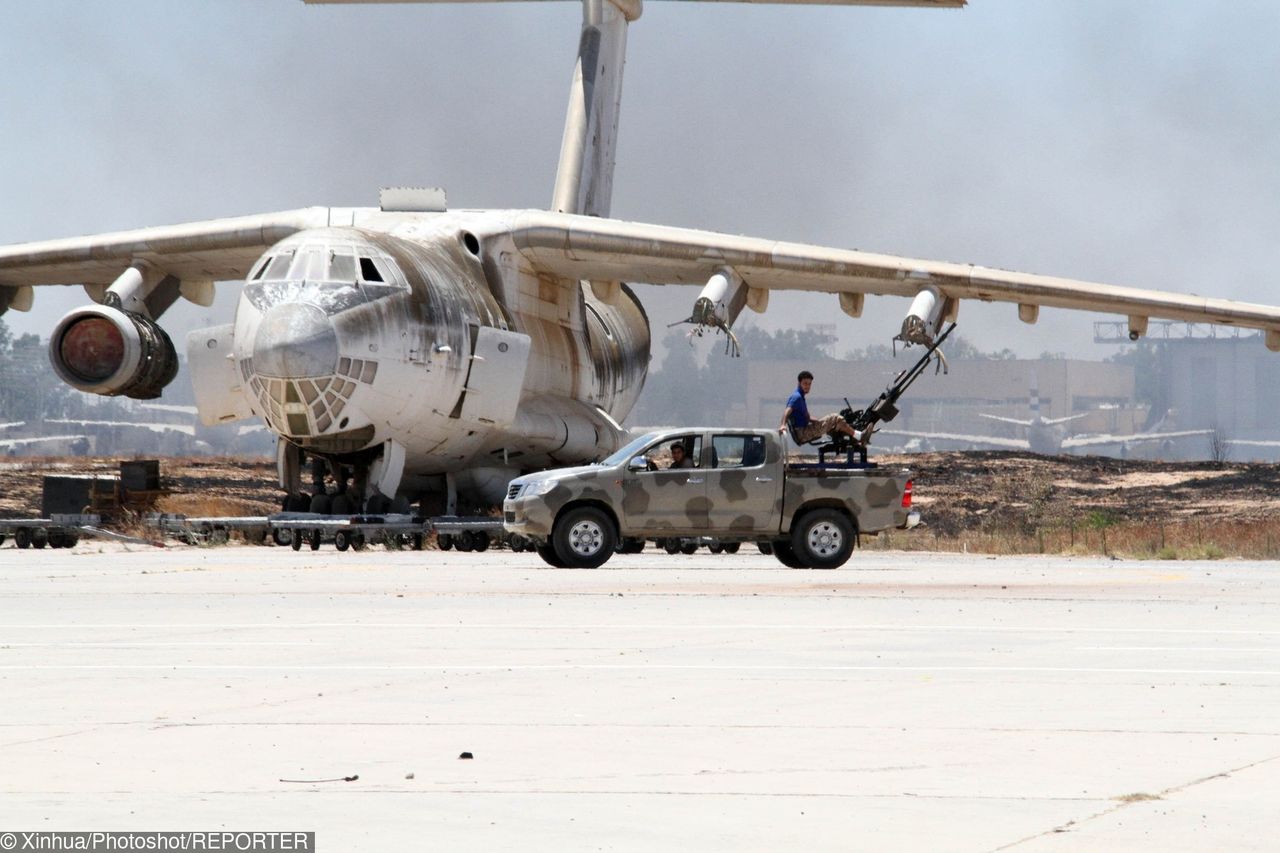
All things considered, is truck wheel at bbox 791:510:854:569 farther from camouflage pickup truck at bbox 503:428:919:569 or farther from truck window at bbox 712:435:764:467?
truck window at bbox 712:435:764:467

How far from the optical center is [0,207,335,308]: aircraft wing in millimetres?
28062

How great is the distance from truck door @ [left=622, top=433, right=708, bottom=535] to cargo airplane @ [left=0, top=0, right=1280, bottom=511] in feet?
15.3

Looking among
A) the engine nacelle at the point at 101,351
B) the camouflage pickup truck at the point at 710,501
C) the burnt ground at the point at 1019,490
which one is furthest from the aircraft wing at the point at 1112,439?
the camouflage pickup truck at the point at 710,501

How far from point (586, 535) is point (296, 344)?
15.5 ft

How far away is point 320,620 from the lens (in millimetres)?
12938

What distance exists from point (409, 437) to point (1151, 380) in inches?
5623

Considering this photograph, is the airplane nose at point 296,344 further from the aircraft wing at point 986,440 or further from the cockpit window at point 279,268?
the aircraft wing at point 986,440

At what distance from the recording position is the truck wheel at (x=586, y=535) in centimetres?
2041

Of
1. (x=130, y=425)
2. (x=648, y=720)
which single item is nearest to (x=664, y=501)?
(x=648, y=720)

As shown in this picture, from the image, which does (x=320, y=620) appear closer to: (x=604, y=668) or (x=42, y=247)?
→ (x=604, y=668)

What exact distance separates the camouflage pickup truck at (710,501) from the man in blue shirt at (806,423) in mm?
713

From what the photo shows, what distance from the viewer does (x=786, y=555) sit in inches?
849

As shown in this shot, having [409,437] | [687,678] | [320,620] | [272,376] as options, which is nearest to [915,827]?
[687,678]

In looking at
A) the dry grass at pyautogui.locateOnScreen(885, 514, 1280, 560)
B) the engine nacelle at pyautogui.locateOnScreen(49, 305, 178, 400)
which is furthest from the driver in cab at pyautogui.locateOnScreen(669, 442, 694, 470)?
the engine nacelle at pyautogui.locateOnScreen(49, 305, 178, 400)
